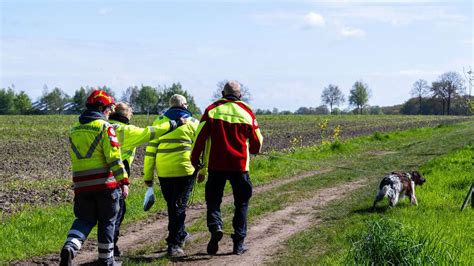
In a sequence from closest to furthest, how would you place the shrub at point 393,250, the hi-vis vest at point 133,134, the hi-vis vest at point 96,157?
1. the shrub at point 393,250
2. the hi-vis vest at point 96,157
3. the hi-vis vest at point 133,134

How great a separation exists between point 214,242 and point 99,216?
1.72m

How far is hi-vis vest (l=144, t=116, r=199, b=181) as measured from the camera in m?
7.95

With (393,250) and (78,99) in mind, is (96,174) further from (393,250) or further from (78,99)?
(78,99)

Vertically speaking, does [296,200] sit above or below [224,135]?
below

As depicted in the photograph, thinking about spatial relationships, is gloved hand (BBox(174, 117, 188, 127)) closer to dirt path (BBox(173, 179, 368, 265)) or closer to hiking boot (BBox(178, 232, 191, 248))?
hiking boot (BBox(178, 232, 191, 248))

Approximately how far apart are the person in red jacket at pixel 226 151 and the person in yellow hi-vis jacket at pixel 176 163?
0.30 metres

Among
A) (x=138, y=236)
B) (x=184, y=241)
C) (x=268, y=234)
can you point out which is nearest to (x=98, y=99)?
(x=184, y=241)

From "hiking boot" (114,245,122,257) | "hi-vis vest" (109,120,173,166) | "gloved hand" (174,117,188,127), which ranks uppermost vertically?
"gloved hand" (174,117,188,127)

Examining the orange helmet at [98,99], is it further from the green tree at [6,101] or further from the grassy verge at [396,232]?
the green tree at [6,101]

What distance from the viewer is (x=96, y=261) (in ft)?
25.1

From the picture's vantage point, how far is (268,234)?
8.91m

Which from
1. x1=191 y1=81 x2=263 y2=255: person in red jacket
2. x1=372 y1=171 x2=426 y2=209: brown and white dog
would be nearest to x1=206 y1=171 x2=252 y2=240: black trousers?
x1=191 y1=81 x2=263 y2=255: person in red jacket

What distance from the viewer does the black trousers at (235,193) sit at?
25.3 feet

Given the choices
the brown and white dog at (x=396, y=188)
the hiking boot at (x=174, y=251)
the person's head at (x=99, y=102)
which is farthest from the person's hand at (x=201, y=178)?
the brown and white dog at (x=396, y=188)
